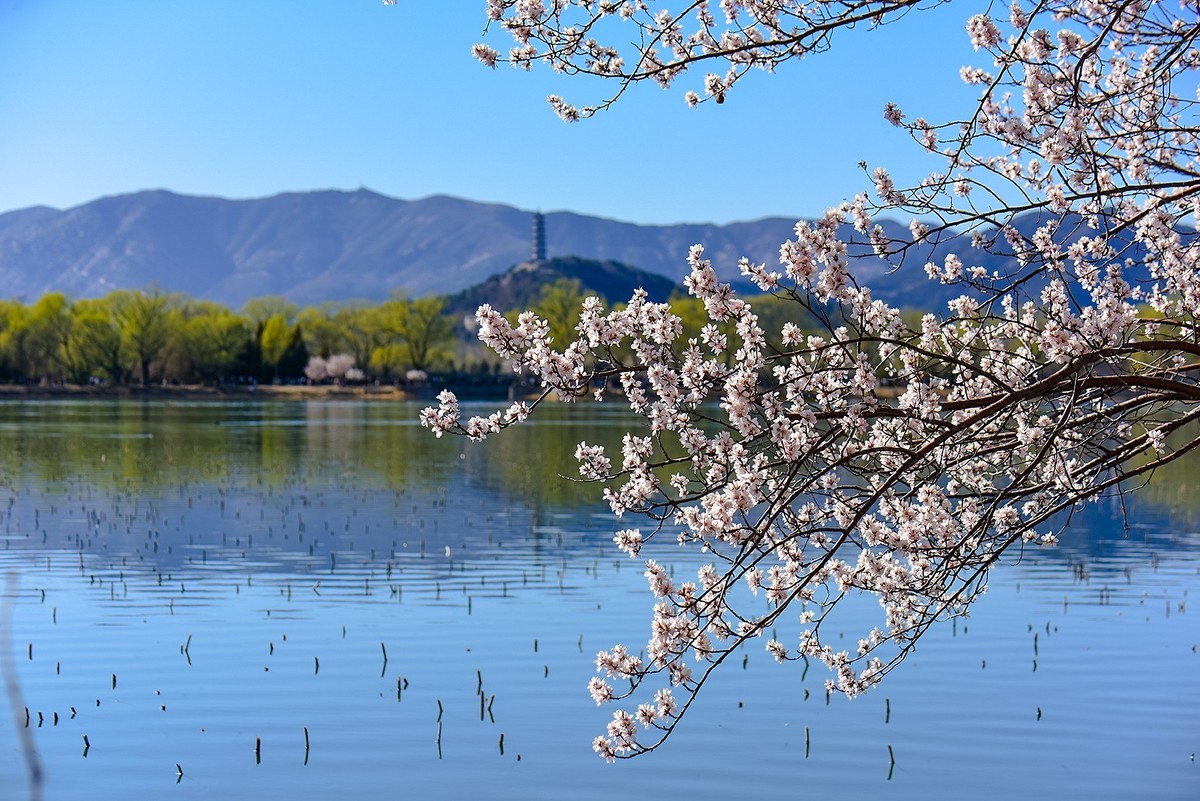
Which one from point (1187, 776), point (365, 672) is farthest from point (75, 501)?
point (1187, 776)

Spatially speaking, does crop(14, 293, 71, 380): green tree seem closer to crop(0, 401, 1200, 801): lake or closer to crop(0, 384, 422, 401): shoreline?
crop(0, 384, 422, 401): shoreline

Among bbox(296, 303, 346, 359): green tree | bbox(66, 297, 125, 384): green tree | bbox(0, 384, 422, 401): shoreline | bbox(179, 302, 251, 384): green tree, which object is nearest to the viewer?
bbox(0, 384, 422, 401): shoreline

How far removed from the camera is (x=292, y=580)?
25.1 m

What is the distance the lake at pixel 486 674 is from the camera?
13.9 metres

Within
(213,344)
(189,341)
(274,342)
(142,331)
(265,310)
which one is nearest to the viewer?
(142,331)

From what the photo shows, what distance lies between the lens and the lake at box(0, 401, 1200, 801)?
13.9 metres

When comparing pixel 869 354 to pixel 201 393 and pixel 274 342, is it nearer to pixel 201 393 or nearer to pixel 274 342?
pixel 201 393

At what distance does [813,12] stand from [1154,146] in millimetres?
3725

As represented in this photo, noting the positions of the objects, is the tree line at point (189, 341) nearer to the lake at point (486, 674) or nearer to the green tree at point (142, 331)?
the green tree at point (142, 331)

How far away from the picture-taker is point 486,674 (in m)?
17.9

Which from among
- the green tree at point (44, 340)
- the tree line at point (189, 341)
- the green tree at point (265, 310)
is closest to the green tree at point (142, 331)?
the tree line at point (189, 341)

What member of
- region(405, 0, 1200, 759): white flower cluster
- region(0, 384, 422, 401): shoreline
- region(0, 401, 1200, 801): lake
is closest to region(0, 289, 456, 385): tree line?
region(0, 384, 422, 401): shoreline

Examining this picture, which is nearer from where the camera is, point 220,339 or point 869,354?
point 869,354

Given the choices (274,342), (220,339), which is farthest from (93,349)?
(274,342)
